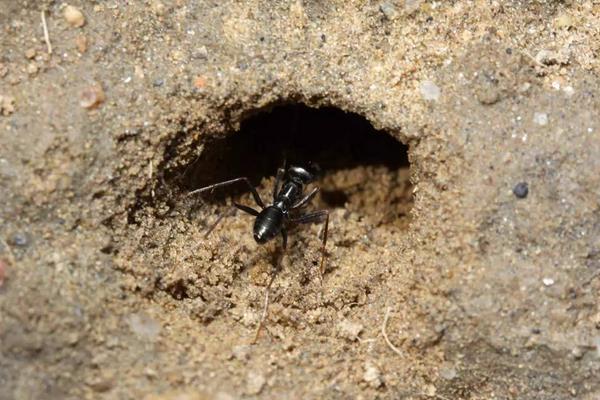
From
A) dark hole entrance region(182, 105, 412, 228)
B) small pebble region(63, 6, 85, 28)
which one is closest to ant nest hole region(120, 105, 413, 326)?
dark hole entrance region(182, 105, 412, 228)

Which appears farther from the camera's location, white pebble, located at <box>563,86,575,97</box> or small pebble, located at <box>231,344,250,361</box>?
white pebble, located at <box>563,86,575,97</box>

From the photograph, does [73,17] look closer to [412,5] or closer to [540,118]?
[412,5]

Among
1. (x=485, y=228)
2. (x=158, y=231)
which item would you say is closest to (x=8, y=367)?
(x=158, y=231)

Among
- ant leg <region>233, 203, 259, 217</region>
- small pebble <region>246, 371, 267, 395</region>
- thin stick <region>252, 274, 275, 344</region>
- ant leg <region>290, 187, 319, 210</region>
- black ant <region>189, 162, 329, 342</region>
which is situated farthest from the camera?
ant leg <region>290, 187, 319, 210</region>

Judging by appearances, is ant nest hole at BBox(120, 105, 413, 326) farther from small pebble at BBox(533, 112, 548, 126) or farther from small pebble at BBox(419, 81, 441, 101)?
small pebble at BBox(533, 112, 548, 126)

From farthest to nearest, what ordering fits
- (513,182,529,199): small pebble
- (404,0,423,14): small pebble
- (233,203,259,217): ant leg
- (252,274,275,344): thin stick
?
1. (233,203,259,217): ant leg
2. (404,0,423,14): small pebble
3. (252,274,275,344): thin stick
4. (513,182,529,199): small pebble

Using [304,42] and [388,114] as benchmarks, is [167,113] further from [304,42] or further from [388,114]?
[388,114]

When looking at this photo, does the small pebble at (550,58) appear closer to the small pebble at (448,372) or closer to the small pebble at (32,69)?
the small pebble at (448,372)

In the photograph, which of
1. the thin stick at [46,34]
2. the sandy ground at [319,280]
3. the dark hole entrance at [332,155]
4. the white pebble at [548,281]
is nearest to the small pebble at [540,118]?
the sandy ground at [319,280]
